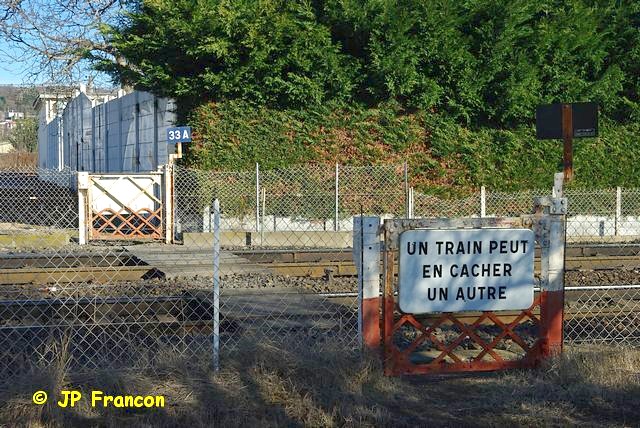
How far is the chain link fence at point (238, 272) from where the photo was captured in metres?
7.78

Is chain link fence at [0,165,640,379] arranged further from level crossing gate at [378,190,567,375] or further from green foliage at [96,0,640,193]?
green foliage at [96,0,640,193]

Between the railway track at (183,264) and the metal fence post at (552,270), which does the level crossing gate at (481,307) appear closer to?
the metal fence post at (552,270)

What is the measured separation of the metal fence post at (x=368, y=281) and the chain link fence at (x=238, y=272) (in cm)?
26

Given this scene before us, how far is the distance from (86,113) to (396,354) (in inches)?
1450

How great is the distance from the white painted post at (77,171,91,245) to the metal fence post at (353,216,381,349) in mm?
12374

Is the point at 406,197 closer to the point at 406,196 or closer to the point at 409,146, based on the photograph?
the point at 406,196

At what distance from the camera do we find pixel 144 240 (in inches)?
729

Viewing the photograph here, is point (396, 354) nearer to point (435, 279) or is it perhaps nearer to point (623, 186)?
point (435, 279)

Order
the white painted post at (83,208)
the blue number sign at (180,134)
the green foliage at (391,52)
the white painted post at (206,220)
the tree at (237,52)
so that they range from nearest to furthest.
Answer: the white painted post at (83,208)
the white painted post at (206,220)
the tree at (237,52)
the green foliage at (391,52)
the blue number sign at (180,134)

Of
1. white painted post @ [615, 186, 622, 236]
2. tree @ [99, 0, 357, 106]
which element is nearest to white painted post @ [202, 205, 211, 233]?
tree @ [99, 0, 357, 106]

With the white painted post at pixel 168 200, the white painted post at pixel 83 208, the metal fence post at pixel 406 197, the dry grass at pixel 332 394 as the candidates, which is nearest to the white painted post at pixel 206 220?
the white painted post at pixel 168 200

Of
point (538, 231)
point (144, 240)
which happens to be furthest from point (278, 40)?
point (538, 231)

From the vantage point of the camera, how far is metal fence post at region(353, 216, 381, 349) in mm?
6562

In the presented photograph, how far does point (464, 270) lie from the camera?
21.7ft
